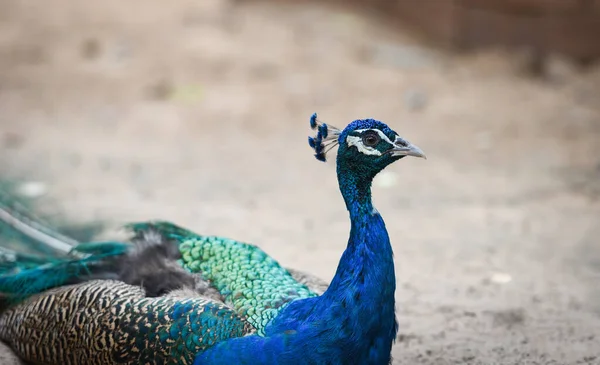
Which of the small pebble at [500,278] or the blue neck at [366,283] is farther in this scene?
the small pebble at [500,278]

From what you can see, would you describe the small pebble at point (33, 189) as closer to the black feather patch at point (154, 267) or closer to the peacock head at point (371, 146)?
the black feather patch at point (154, 267)

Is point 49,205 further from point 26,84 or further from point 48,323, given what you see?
point 26,84

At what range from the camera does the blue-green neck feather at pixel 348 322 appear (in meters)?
2.76

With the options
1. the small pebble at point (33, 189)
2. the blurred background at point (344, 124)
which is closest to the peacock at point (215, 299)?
the blurred background at point (344, 124)

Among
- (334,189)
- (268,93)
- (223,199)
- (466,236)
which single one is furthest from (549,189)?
(268,93)

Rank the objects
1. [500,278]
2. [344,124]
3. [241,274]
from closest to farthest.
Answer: [241,274], [500,278], [344,124]

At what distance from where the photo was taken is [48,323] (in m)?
3.22

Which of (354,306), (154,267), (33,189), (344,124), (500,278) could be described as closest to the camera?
(354,306)

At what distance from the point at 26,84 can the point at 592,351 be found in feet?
20.2

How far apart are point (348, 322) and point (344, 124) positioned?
4620 mm

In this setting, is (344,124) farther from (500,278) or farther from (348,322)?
(348,322)

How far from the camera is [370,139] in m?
2.82

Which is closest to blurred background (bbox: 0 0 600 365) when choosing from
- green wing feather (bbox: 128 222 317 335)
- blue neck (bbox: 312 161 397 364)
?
green wing feather (bbox: 128 222 317 335)

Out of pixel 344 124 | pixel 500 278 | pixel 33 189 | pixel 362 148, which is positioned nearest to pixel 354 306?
pixel 362 148
